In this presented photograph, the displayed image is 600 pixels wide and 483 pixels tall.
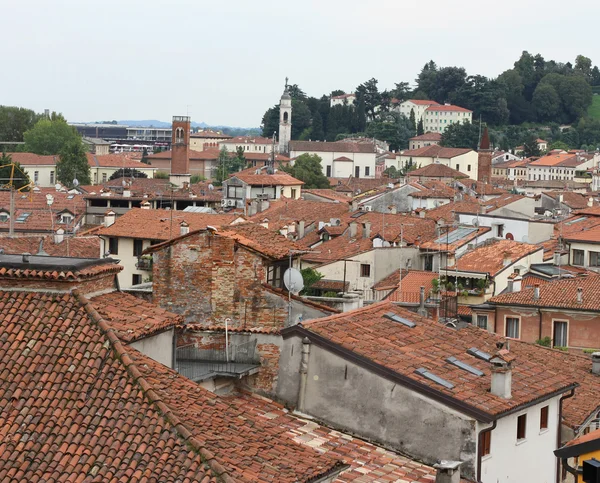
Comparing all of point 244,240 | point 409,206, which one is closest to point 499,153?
point 409,206

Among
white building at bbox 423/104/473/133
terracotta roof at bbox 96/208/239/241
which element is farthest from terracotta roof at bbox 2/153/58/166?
white building at bbox 423/104/473/133

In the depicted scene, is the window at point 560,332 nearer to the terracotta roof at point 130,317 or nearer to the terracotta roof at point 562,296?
the terracotta roof at point 562,296

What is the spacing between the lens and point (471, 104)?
17200 cm

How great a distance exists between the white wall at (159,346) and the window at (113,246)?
2766 centimetres

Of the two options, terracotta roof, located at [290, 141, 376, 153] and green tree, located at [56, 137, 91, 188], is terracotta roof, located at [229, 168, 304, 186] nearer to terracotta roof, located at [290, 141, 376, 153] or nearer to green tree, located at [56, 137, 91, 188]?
green tree, located at [56, 137, 91, 188]

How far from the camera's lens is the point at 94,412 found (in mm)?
8562

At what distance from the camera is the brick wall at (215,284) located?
48.4 ft

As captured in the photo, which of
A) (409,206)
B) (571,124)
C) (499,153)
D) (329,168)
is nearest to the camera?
(409,206)

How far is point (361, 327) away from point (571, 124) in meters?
175

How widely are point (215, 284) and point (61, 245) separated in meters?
21.8

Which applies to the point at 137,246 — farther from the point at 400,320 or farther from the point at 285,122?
the point at 285,122

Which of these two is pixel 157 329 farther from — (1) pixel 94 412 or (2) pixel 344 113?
(2) pixel 344 113

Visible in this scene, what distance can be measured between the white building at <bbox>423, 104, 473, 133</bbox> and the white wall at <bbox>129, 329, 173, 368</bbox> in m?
155

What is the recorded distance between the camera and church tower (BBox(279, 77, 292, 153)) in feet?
474
